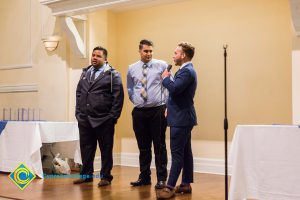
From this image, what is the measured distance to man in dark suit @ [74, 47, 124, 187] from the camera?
13.3 feet

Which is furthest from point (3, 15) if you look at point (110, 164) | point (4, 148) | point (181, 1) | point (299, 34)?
point (299, 34)

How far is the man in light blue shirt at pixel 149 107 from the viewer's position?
3.89 meters

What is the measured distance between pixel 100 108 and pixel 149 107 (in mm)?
454

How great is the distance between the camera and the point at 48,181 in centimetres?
437

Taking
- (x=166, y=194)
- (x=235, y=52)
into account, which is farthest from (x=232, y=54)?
(x=166, y=194)

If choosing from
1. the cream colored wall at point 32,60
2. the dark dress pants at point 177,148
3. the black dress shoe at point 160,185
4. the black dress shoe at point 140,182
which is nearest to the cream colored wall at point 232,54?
the cream colored wall at point 32,60

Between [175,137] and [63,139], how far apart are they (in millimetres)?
1856

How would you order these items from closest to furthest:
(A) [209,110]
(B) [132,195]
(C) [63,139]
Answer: (B) [132,195] → (C) [63,139] → (A) [209,110]

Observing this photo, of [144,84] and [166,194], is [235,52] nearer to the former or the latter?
[144,84]

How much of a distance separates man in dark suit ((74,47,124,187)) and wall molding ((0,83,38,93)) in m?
1.55

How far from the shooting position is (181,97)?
11.0ft

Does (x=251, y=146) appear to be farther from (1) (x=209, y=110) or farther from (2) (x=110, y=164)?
(1) (x=209, y=110)

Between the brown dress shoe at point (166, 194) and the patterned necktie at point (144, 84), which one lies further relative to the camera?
the patterned necktie at point (144, 84)

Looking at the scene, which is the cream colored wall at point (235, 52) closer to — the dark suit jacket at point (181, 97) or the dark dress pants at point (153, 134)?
the dark dress pants at point (153, 134)
